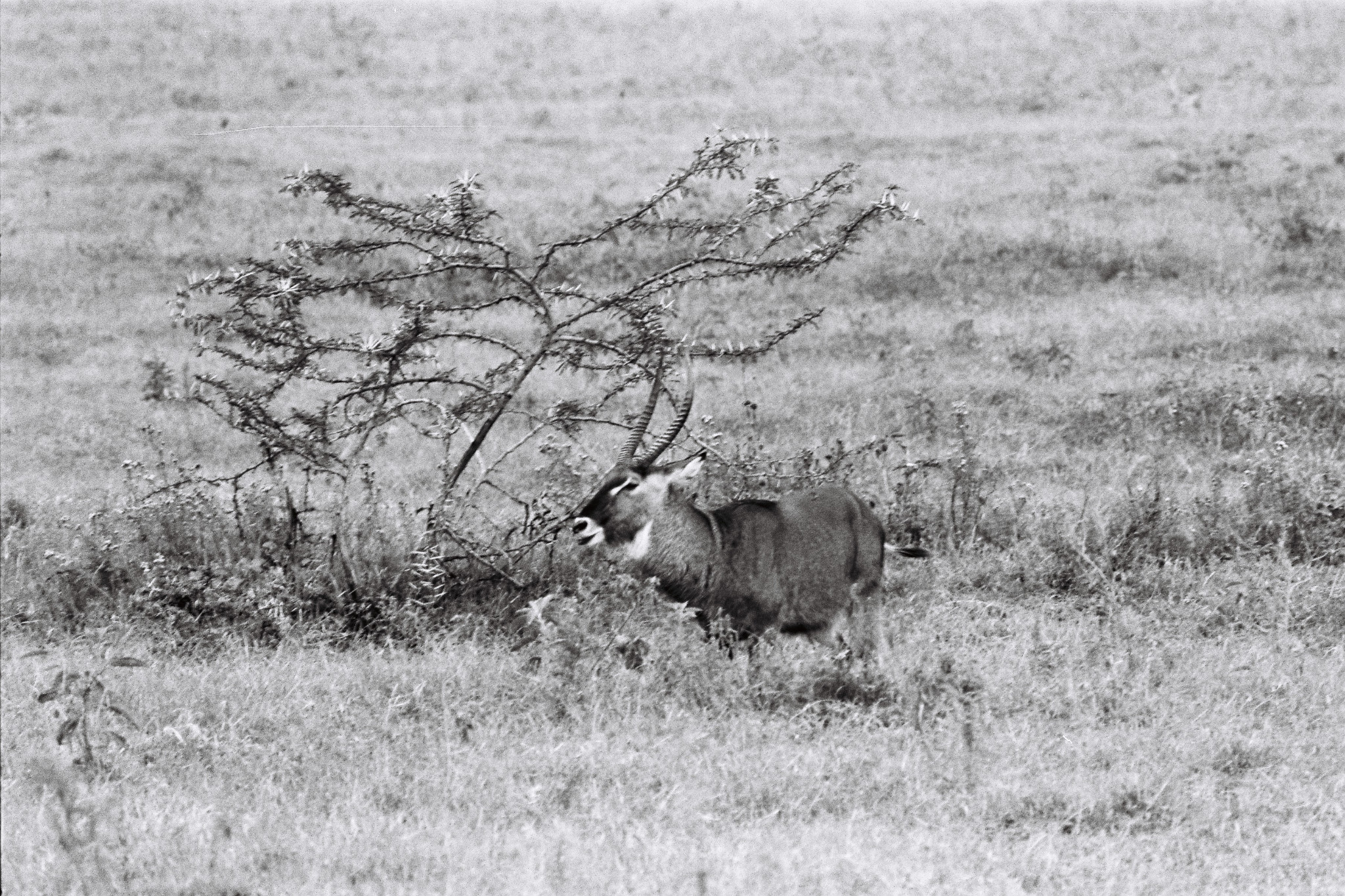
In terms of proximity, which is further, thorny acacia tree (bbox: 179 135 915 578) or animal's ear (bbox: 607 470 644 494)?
thorny acacia tree (bbox: 179 135 915 578)

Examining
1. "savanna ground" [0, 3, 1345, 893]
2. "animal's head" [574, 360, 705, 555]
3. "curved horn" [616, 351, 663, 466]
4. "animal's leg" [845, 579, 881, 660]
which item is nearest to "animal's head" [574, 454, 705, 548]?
"animal's head" [574, 360, 705, 555]

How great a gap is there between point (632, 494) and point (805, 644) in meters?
1.18

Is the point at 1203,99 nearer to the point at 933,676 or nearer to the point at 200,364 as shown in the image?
the point at 200,364

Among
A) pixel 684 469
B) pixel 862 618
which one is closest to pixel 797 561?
pixel 862 618

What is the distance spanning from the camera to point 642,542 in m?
7.28

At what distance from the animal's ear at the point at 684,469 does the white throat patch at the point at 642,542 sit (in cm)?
24

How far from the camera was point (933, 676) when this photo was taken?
6.72 m

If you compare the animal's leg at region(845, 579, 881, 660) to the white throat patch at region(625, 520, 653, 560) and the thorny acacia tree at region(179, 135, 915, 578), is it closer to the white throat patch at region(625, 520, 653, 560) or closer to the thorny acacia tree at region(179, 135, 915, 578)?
the white throat patch at region(625, 520, 653, 560)

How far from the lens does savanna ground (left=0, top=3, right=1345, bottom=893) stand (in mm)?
5020

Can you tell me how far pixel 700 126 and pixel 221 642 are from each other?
819 inches

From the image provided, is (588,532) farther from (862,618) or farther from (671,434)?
(862,618)

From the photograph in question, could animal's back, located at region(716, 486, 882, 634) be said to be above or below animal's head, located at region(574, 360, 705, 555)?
below

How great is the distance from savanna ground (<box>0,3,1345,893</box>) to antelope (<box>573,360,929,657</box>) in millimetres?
217

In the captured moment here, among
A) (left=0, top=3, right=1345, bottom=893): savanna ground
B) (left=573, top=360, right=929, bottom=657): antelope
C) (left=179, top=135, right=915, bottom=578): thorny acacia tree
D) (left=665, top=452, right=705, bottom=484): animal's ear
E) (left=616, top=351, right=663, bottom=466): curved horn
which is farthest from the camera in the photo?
(left=179, top=135, right=915, bottom=578): thorny acacia tree
